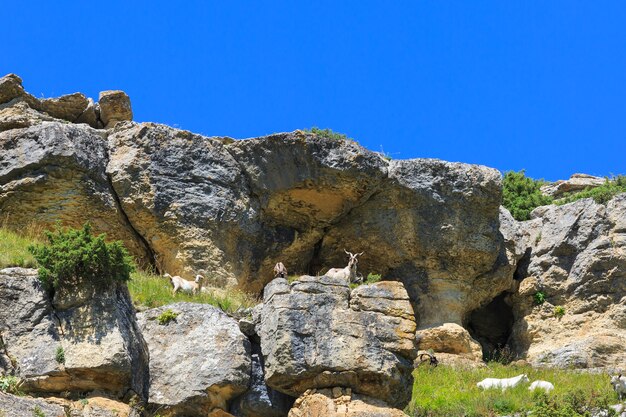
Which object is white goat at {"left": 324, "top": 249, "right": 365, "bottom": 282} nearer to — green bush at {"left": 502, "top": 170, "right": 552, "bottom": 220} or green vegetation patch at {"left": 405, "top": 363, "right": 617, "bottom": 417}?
green vegetation patch at {"left": 405, "top": 363, "right": 617, "bottom": 417}

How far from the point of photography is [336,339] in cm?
2058

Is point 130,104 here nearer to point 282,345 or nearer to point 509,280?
point 509,280

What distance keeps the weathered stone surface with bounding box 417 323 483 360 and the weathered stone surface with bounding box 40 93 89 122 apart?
1233 cm

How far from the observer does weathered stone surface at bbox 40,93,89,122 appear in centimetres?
3184

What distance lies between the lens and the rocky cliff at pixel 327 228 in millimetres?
25875

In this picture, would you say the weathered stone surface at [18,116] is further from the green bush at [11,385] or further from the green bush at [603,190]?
the green bush at [603,190]

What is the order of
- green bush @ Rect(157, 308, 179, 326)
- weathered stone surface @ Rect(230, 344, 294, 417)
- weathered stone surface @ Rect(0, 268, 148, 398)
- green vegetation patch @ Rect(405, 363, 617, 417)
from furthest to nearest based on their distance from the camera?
1. green vegetation patch @ Rect(405, 363, 617, 417)
2. green bush @ Rect(157, 308, 179, 326)
3. weathered stone surface @ Rect(230, 344, 294, 417)
4. weathered stone surface @ Rect(0, 268, 148, 398)

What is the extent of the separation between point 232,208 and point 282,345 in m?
7.46

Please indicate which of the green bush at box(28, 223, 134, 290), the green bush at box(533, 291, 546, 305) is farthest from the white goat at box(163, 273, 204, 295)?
the green bush at box(533, 291, 546, 305)

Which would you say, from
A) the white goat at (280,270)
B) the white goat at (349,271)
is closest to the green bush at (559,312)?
the white goat at (349,271)

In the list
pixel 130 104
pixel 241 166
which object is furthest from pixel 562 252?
pixel 130 104

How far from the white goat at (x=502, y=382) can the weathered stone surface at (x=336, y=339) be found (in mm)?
3431

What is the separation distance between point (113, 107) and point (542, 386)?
15.7 metres

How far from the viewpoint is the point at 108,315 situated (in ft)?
65.7
